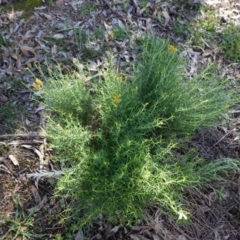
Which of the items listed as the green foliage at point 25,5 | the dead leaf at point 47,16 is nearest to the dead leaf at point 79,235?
the dead leaf at point 47,16

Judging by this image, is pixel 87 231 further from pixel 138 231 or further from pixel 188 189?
pixel 188 189

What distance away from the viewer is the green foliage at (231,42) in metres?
3.52

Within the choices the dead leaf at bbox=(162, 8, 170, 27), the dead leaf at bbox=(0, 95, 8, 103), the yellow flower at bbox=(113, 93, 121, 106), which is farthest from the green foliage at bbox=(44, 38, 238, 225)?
the dead leaf at bbox=(162, 8, 170, 27)

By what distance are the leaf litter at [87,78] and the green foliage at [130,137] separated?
0.14 m

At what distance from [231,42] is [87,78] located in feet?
4.61

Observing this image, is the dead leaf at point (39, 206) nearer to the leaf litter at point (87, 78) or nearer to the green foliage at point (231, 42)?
the leaf litter at point (87, 78)

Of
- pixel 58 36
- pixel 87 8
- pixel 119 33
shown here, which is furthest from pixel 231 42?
pixel 58 36

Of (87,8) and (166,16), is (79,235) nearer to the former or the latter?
(87,8)

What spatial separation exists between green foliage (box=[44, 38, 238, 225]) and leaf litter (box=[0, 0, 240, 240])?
14cm

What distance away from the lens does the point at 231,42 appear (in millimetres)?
3578

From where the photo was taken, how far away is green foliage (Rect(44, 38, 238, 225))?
7.22 feet

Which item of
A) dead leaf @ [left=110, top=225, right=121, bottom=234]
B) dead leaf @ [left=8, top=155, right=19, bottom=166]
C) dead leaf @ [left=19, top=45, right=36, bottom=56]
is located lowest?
dead leaf @ [left=110, top=225, right=121, bottom=234]

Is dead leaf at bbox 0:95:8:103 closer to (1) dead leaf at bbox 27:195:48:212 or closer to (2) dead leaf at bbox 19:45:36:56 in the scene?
(2) dead leaf at bbox 19:45:36:56

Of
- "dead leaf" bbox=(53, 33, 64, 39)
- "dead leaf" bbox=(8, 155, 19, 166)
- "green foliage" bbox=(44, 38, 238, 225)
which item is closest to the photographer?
"green foliage" bbox=(44, 38, 238, 225)
